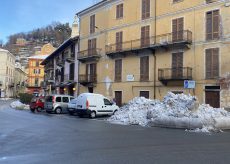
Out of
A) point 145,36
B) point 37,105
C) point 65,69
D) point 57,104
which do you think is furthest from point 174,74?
point 65,69

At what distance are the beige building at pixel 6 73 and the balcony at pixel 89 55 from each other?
54350mm

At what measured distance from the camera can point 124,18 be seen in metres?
38.3

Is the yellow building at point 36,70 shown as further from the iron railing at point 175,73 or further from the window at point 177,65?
the window at point 177,65

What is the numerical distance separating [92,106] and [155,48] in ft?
32.8

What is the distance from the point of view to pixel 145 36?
35.2 m

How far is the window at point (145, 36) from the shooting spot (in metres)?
34.6

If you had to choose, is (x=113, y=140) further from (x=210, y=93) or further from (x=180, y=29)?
(x=180, y=29)

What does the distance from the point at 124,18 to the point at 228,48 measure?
13.7 meters

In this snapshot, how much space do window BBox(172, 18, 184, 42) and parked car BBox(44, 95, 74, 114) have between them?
11333 mm

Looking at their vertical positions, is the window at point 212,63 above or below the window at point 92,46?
below

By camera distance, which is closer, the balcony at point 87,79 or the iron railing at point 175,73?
the iron railing at point 175,73

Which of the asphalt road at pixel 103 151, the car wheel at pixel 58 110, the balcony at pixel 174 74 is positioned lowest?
the asphalt road at pixel 103 151

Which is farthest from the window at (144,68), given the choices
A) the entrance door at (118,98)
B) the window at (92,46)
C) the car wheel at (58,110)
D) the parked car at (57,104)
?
the car wheel at (58,110)

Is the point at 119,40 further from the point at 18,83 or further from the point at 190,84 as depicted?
the point at 18,83
